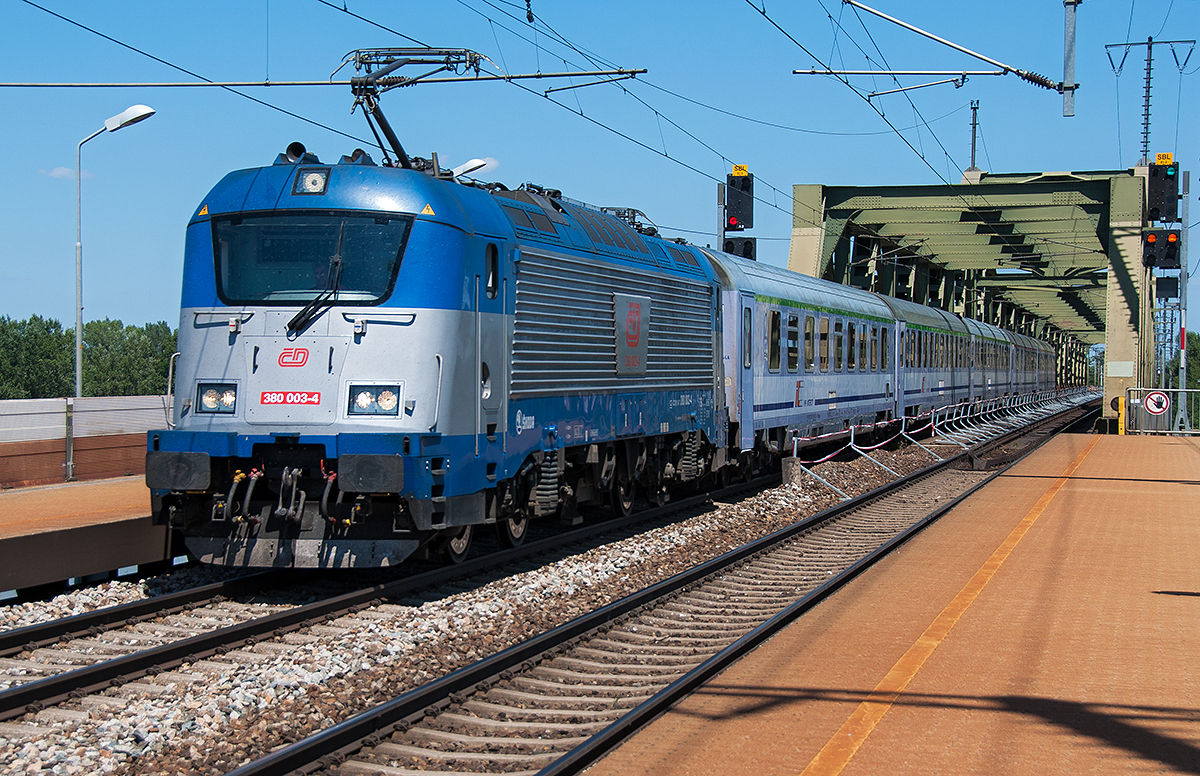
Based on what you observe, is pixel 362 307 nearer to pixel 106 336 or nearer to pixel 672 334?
pixel 672 334

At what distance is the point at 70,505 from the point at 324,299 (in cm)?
481

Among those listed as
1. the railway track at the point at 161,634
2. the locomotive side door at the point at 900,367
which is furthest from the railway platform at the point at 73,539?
the locomotive side door at the point at 900,367

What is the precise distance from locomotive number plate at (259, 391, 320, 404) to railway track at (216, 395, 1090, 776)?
107 inches

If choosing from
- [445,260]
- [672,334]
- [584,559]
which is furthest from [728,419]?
[445,260]

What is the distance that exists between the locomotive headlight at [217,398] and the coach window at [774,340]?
35.5 feet

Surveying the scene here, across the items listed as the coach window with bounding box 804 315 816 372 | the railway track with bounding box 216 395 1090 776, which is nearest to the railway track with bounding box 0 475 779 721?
the railway track with bounding box 216 395 1090 776

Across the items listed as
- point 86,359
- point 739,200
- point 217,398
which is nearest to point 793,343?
point 739,200

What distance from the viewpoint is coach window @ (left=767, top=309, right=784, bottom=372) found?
1847 cm

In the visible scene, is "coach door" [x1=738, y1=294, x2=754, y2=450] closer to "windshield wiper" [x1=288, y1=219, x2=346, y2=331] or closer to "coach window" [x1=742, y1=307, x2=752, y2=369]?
"coach window" [x1=742, y1=307, x2=752, y2=369]

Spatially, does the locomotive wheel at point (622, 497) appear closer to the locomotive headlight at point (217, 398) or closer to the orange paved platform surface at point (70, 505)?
the orange paved platform surface at point (70, 505)

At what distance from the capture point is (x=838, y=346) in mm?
22547

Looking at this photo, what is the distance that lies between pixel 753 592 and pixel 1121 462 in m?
15.9

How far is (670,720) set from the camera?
237 inches

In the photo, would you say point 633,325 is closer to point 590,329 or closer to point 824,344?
point 590,329
